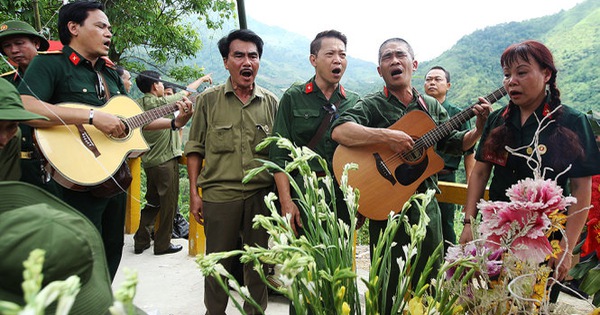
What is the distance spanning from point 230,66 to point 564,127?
1.78 metres

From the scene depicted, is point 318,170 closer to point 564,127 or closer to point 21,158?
point 564,127

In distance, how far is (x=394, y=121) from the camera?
246 cm

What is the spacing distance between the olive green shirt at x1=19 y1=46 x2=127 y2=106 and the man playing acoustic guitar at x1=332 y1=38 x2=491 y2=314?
1395 mm

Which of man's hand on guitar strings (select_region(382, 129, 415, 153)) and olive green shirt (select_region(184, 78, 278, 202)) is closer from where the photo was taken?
man's hand on guitar strings (select_region(382, 129, 415, 153))

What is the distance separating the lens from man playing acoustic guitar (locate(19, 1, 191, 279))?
7.51 ft

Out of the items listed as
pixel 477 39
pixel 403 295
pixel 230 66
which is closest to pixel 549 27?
pixel 477 39

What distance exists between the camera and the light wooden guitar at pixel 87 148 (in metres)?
2.29

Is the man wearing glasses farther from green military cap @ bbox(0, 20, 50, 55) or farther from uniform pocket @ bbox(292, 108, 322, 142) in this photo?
green military cap @ bbox(0, 20, 50, 55)

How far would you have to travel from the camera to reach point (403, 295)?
37.8 inches

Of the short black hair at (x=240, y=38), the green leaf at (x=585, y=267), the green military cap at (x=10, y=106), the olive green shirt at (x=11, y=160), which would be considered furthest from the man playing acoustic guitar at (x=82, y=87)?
the green leaf at (x=585, y=267)

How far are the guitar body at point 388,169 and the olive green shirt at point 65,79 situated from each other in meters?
1.43

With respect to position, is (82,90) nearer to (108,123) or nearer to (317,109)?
(108,123)

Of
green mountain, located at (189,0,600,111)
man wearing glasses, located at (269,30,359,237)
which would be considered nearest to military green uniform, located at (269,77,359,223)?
man wearing glasses, located at (269,30,359,237)

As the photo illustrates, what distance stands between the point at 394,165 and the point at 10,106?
1.76 m
